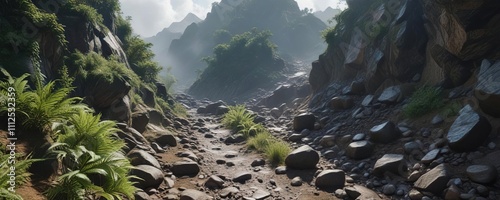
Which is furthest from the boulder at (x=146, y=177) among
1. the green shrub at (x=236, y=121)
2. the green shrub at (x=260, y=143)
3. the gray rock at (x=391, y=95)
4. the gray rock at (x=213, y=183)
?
the green shrub at (x=236, y=121)

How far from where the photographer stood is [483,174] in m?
4.98

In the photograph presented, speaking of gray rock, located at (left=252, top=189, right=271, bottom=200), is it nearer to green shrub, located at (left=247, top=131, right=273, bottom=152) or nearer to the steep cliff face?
green shrub, located at (left=247, top=131, right=273, bottom=152)

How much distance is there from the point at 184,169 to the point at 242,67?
3507cm

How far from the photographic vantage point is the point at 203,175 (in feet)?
24.8

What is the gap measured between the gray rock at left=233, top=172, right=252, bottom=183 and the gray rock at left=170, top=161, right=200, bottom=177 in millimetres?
1089

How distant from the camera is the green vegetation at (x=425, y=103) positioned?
26.8ft

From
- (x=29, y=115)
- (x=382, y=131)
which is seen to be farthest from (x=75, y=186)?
(x=382, y=131)

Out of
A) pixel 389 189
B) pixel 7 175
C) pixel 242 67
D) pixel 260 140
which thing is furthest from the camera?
pixel 242 67

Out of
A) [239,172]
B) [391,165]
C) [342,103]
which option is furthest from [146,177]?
[342,103]

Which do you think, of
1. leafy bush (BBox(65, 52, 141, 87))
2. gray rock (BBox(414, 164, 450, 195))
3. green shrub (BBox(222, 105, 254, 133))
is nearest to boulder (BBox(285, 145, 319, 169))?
gray rock (BBox(414, 164, 450, 195))

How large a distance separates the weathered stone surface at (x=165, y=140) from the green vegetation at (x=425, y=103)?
7674 mm

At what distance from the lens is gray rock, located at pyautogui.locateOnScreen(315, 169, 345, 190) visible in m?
6.52

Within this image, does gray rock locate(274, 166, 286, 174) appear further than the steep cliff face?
Yes

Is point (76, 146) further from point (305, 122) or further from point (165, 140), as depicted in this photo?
point (305, 122)
